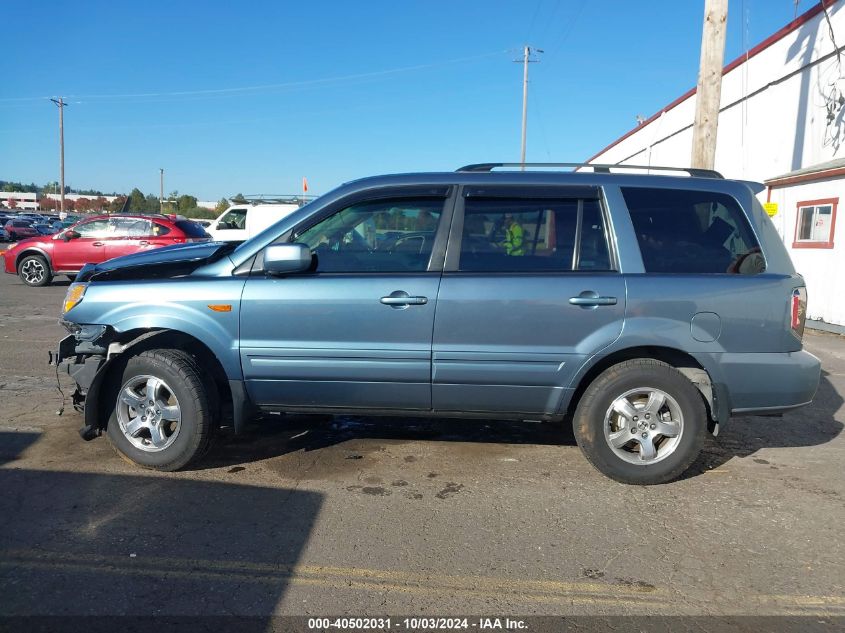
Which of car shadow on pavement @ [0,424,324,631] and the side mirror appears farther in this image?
the side mirror

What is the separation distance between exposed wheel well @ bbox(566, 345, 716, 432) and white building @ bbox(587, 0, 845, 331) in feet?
26.7

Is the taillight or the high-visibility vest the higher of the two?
the high-visibility vest

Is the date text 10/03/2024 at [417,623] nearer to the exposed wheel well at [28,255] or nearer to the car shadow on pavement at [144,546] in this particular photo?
the car shadow on pavement at [144,546]

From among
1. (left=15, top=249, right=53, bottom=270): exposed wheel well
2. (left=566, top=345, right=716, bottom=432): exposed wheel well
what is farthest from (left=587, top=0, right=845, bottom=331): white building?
(left=15, top=249, right=53, bottom=270): exposed wheel well

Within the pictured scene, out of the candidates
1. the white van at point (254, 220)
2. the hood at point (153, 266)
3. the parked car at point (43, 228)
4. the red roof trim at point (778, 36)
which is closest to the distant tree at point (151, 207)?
the parked car at point (43, 228)

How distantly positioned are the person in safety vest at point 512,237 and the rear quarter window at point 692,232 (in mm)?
727

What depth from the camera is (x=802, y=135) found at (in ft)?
42.3

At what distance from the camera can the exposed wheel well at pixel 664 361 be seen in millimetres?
4145

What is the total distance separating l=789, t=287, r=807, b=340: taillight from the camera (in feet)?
13.4

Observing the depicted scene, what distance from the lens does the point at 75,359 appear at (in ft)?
14.8

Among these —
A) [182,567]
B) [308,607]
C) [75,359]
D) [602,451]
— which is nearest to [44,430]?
[75,359]

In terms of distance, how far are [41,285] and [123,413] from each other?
1326 centimetres

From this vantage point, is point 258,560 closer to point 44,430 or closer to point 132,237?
point 44,430

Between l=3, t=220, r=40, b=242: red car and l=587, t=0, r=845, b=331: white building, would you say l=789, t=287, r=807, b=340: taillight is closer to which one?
l=587, t=0, r=845, b=331: white building
